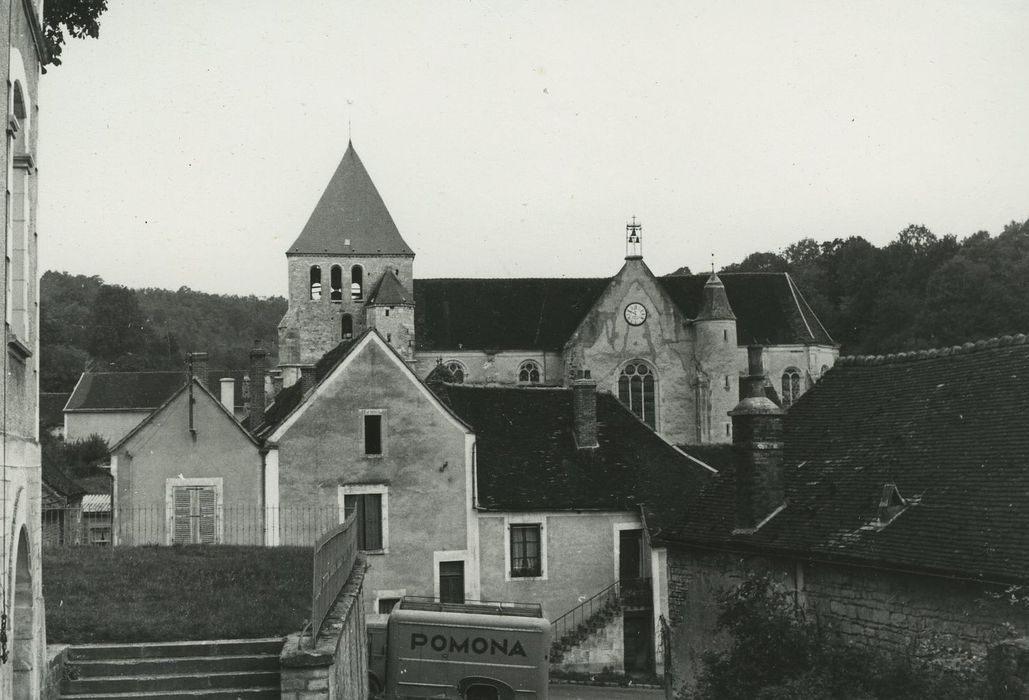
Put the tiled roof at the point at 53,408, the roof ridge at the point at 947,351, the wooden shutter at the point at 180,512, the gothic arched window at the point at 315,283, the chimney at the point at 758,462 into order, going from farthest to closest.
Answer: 1. the tiled roof at the point at 53,408
2. the gothic arched window at the point at 315,283
3. the wooden shutter at the point at 180,512
4. the chimney at the point at 758,462
5. the roof ridge at the point at 947,351

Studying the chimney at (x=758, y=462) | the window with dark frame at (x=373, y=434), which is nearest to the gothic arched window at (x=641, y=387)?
the window with dark frame at (x=373, y=434)

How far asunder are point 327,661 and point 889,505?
9.58 metres

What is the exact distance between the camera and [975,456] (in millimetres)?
16828

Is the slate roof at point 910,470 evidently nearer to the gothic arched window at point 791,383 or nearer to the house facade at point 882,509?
the house facade at point 882,509

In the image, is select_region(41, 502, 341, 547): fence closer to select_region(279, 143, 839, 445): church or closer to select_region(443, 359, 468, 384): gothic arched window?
select_region(279, 143, 839, 445): church

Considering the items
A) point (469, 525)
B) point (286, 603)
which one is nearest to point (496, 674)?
point (286, 603)

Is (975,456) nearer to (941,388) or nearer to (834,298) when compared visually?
(941,388)

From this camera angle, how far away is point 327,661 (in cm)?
1098

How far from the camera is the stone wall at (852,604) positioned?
14.6 m

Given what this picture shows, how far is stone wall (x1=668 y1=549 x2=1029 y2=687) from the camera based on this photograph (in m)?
14.6

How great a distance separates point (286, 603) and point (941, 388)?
36.0 ft

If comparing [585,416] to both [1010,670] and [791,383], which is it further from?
[791,383]

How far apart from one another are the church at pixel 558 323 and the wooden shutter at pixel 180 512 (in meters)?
28.0

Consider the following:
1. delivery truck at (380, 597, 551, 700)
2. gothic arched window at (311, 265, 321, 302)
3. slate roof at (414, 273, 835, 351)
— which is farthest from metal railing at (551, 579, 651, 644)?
gothic arched window at (311, 265, 321, 302)
